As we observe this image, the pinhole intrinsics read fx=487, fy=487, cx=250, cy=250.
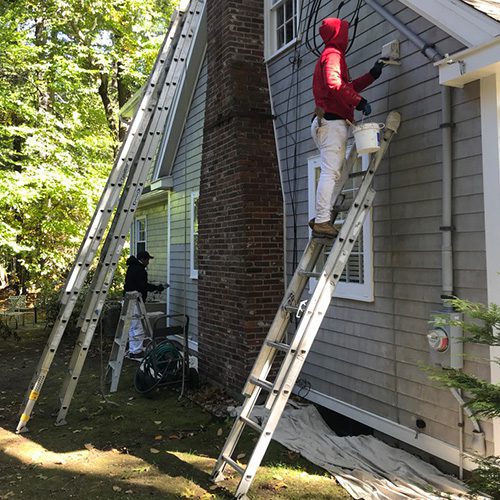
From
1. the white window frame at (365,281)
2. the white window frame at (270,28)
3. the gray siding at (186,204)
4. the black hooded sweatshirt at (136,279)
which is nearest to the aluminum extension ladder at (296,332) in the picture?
the white window frame at (365,281)

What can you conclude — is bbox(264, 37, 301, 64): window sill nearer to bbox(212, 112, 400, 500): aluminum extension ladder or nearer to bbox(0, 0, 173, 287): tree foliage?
bbox(212, 112, 400, 500): aluminum extension ladder

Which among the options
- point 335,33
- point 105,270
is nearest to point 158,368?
point 105,270

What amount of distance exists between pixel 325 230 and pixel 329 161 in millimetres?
629

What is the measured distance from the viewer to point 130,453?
4875mm

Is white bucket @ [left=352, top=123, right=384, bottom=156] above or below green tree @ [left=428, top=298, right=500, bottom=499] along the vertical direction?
above

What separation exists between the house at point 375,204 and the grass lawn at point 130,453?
943 mm

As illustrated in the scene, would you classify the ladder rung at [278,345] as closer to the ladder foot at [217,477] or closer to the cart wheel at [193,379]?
the ladder foot at [217,477]

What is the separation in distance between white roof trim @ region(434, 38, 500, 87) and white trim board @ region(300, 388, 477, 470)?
277 centimetres

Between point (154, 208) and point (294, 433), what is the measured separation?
8.60 metres

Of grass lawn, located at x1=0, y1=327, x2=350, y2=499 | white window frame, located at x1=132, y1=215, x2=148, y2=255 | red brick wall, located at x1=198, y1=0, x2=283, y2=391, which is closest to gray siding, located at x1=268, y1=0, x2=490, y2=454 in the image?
grass lawn, located at x1=0, y1=327, x2=350, y2=499

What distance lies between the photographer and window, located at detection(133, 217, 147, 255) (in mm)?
13834

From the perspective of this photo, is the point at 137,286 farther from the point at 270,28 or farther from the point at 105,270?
the point at 270,28

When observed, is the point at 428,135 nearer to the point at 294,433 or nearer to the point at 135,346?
the point at 294,433

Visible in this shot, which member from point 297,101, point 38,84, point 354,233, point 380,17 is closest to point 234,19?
point 297,101
